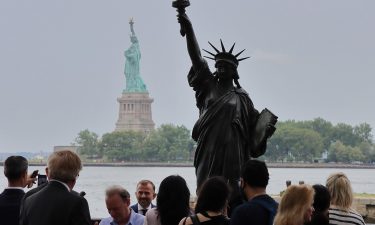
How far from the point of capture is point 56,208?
5.93 metres

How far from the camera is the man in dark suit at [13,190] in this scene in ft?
22.4

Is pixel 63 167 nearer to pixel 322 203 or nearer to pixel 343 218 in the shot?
pixel 322 203

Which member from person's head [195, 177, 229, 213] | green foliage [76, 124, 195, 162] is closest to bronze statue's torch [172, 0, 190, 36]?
person's head [195, 177, 229, 213]

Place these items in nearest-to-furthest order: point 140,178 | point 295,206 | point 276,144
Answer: point 295,206
point 140,178
point 276,144

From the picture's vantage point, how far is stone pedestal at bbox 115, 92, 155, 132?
140 meters

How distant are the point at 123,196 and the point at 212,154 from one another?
1596 mm

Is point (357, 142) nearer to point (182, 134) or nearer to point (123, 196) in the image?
point (182, 134)

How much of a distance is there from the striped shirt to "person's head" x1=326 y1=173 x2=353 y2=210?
0.05 m

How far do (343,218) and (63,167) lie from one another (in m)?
1.90

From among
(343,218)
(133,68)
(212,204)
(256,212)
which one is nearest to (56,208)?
(212,204)

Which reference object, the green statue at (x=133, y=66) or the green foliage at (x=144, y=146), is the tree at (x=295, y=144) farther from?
the green statue at (x=133, y=66)

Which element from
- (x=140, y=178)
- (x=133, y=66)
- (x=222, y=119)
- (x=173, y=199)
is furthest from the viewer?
(x=133, y=66)

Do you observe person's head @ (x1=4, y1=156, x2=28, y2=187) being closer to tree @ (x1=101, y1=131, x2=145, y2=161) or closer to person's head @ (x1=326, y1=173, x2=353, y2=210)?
person's head @ (x1=326, y1=173, x2=353, y2=210)

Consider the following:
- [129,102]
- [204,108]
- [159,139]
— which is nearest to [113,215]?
[204,108]
